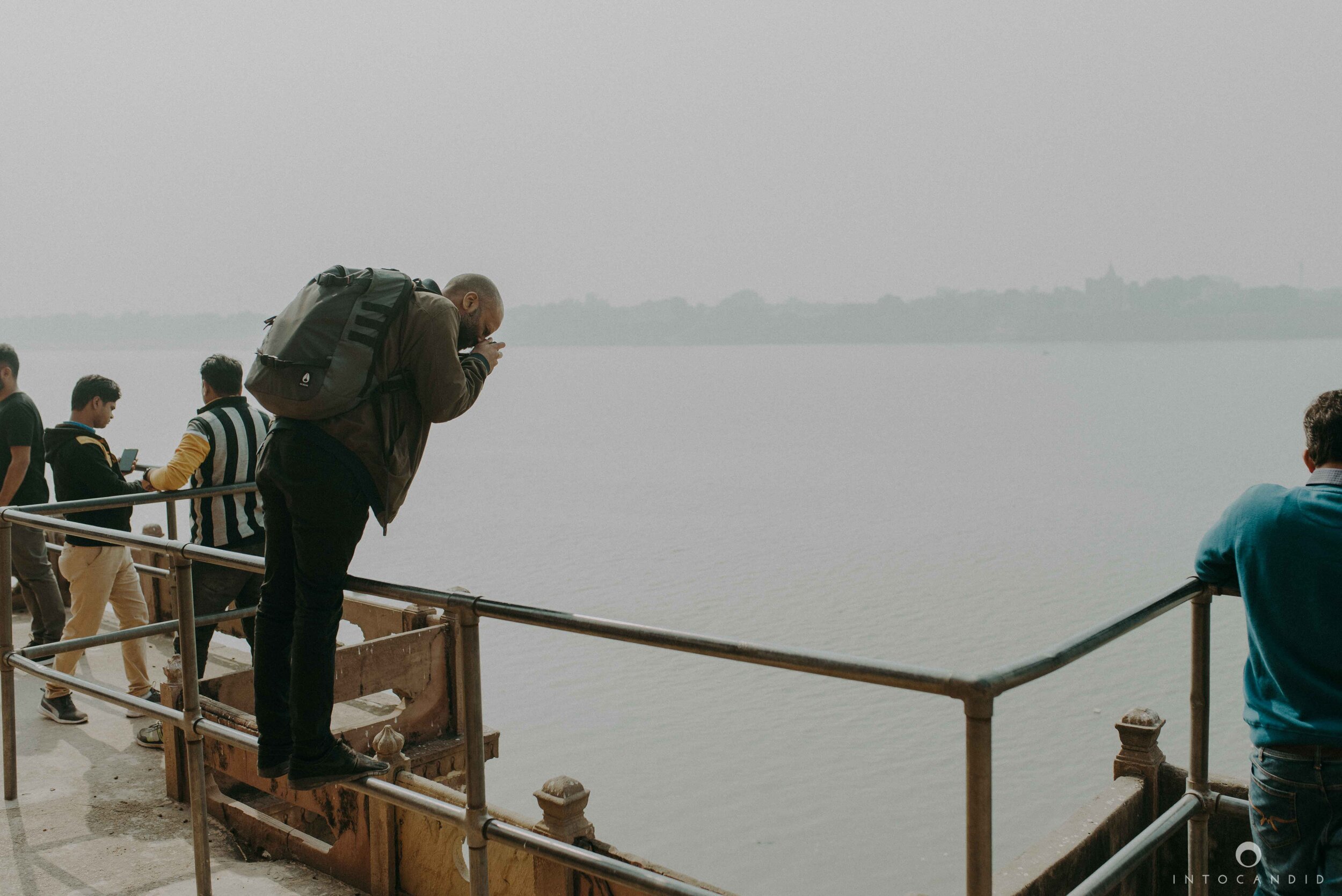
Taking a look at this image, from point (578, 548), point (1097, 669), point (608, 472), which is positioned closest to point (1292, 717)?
point (1097, 669)

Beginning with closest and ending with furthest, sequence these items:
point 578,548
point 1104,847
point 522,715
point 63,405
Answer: point 1104,847
point 522,715
point 578,548
point 63,405

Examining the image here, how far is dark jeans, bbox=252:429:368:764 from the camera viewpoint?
277 cm

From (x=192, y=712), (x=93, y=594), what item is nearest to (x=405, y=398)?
(x=192, y=712)

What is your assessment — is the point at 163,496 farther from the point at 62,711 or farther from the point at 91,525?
the point at 62,711

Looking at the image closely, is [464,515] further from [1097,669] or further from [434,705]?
[434,705]

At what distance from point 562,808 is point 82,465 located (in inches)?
140

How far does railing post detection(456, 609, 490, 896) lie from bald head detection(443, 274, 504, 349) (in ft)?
2.61

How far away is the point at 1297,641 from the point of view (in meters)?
3.02

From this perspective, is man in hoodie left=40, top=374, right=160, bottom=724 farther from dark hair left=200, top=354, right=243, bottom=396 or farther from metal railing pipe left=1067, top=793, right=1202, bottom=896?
metal railing pipe left=1067, top=793, right=1202, bottom=896

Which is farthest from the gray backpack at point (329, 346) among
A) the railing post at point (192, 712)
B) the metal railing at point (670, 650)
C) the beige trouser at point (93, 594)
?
the beige trouser at point (93, 594)

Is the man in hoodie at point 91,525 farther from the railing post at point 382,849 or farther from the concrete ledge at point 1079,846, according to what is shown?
the concrete ledge at point 1079,846

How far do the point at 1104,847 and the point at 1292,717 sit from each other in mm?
3205

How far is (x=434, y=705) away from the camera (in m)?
7.12

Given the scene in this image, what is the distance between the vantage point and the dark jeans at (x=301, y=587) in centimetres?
277
